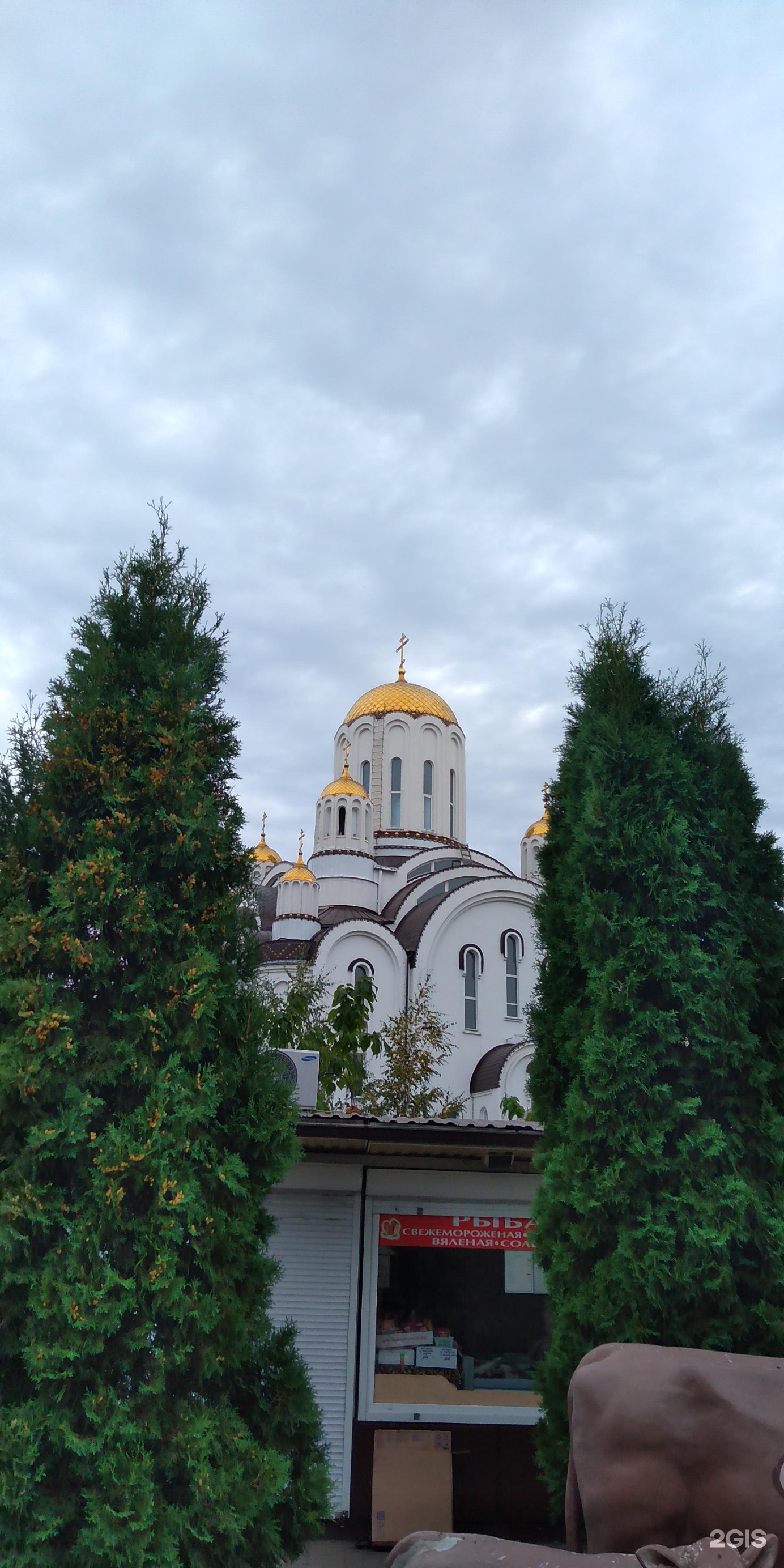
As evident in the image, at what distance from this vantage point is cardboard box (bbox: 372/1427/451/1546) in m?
6.51

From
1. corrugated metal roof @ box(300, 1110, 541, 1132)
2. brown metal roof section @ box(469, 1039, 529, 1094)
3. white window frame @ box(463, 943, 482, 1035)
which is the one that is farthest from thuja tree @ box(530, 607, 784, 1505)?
white window frame @ box(463, 943, 482, 1035)

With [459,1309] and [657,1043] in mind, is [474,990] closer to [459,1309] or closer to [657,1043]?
[459,1309]

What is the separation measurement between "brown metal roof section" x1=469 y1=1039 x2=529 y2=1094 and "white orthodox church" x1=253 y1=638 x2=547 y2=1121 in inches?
1.9

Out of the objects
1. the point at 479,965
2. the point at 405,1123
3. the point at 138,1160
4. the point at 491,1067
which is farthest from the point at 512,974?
the point at 138,1160

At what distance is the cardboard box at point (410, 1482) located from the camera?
21.4 ft

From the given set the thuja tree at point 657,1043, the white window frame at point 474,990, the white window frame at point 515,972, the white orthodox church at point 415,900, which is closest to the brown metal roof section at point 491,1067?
the white orthodox church at point 415,900

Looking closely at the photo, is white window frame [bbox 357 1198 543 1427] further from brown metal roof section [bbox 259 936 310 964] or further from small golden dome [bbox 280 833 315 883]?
small golden dome [bbox 280 833 315 883]

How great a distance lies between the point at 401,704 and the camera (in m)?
35.6

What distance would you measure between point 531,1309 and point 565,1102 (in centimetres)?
313

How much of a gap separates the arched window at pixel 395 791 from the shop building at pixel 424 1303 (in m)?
26.6

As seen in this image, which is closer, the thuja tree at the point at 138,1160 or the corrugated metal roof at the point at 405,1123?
the thuja tree at the point at 138,1160

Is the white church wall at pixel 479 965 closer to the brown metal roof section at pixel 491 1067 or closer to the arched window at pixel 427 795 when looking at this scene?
the brown metal roof section at pixel 491 1067

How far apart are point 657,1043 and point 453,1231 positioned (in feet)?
10.1

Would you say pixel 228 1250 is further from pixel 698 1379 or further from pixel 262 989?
pixel 698 1379
